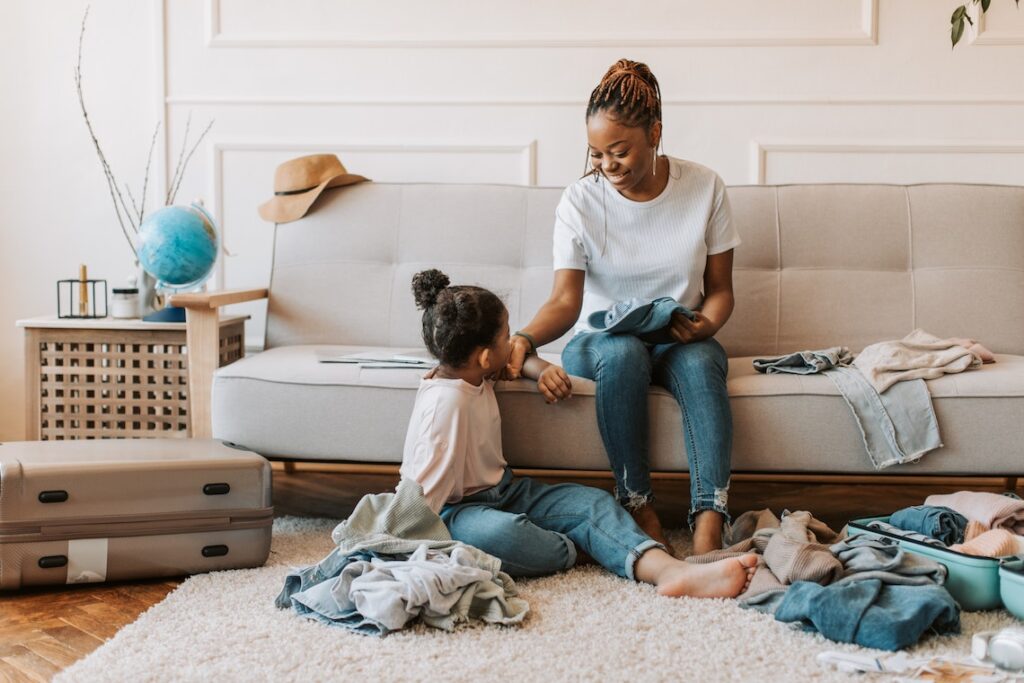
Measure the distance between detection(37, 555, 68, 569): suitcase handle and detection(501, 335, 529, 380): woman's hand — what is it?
2.98 feet

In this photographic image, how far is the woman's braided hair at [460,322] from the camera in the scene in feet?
6.47

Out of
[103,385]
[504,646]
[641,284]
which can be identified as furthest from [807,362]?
[103,385]

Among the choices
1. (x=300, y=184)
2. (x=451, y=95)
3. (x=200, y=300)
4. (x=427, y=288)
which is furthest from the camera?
(x=451, y=95)

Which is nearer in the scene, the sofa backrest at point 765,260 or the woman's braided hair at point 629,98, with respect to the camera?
the woman's braided hair at point 629,98

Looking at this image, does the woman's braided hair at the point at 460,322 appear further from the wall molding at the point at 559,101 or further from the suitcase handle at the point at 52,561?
the wall molding at the point at 559,101

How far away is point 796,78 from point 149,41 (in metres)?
2.02

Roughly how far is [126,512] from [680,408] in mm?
1105

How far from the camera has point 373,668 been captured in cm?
152

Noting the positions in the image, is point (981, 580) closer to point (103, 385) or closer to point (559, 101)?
point (559, 101)

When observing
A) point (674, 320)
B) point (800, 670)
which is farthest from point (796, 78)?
point (800, 670)

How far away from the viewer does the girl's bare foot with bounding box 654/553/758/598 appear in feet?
5.94

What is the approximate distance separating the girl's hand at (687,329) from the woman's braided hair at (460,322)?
1.34 ft

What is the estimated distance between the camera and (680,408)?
2.14 metres

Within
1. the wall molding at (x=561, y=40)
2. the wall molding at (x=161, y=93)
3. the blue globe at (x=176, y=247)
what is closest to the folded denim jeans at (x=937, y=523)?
the wall molding at (x=561, y=40)
